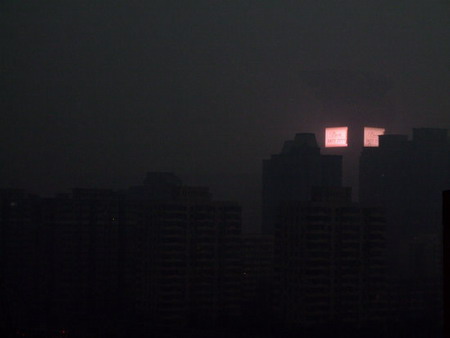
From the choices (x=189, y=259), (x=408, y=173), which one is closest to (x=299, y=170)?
(x=408, y=173)

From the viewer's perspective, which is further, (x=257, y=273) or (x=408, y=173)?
(x=408, y=173)

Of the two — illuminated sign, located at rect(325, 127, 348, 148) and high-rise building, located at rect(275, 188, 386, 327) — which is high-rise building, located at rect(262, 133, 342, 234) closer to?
illuminated sign, located at rect(325, 127, 348, 148)

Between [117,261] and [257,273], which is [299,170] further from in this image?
[117,261]

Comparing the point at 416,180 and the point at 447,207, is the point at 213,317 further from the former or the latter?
the point at 447,207

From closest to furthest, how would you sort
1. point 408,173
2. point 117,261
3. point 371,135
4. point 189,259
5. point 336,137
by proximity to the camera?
point 189,259 < point 117,261 < point 371,135 < point 336,137 < point 408,173

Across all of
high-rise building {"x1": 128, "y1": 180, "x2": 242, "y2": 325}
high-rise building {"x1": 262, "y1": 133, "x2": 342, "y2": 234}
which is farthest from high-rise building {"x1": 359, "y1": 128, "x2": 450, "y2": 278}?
high-rise building {"x1": 128, "y1": 180, "x2": 242, "y2": 325}

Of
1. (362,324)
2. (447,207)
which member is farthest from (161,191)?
(447,207)
